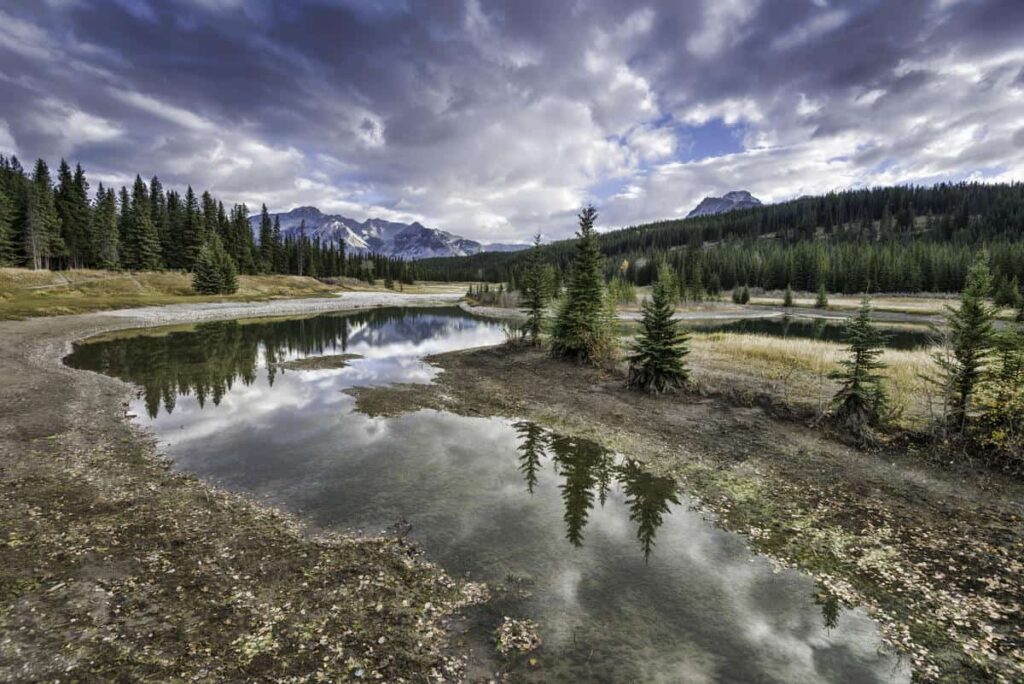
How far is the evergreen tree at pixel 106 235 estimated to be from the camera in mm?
93500

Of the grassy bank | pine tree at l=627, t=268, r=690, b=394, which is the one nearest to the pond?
pine tree at l=627, t=268, r=690, b=394

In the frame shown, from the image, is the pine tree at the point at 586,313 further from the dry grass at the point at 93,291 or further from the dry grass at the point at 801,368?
the dry grass at the point at 93,291

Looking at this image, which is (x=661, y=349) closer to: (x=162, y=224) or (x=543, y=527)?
(x=543, y=527)

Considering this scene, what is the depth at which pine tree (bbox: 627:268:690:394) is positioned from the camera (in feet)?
99.3

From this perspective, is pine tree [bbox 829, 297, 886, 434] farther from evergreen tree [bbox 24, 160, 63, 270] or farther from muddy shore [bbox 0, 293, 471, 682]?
evergreen tree [bbox 24, 160, 63, 270]

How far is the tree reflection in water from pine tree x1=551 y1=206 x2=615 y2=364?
1786 cm

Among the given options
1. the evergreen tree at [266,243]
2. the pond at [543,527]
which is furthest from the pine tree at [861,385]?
the evergreen tree at [266,243]

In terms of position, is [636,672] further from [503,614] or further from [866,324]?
[866,324]

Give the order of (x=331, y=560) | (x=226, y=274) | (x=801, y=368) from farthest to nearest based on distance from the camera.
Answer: (x=226, y=274)
(x=801, y=368)
(x=331, y=560)

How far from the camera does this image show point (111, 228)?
9419cm

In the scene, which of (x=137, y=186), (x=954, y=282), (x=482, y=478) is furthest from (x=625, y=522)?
(x=954, y=282)

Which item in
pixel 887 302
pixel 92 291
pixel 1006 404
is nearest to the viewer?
pixel 1006 404

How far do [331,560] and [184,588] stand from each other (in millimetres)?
3210

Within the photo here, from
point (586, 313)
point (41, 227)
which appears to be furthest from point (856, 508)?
point (41, 227)
